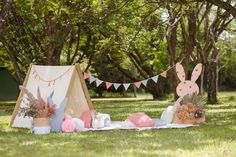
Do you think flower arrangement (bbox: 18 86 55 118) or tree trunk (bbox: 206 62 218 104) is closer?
flower arrangement (bbox: 18 86 55 118)

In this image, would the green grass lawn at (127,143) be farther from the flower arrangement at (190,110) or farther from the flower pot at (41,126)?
the flower arrangement at (190,110)

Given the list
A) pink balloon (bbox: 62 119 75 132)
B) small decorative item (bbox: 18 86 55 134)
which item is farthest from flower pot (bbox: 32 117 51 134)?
pink balloon (bbox: 62 119 75 132)

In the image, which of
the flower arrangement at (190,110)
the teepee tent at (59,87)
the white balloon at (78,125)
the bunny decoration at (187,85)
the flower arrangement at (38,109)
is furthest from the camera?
the teepee tent at (59,87)

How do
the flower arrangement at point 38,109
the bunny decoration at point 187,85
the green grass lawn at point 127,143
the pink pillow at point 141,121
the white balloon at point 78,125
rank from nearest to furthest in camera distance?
the green grass lawn at point 127,143 → the flower arrangement at point 38,109 → the white balloon at point 78,125 → the pink pillow at point 141,121 → the bunny decoration at point 187,85

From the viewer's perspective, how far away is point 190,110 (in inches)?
467

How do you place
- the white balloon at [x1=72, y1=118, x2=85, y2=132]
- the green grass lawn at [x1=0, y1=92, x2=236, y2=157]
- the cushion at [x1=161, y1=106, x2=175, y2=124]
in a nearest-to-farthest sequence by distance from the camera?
the green grass lawn at [x1=0, y1=92, x2=236, y2=157]
the white balloon at [x1=72, y1=118, x2=85, y2=132]
the cushion at [x1=161, y1=106, x2=175, y2=124]

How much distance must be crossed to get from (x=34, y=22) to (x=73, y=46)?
5.31 m

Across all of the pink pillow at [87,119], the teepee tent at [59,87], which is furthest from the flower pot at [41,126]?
the teepee tent at [59,87]

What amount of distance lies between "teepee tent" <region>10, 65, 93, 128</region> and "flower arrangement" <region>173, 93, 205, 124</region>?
2474 mm

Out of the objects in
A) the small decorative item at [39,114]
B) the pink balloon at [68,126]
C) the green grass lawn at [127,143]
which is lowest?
the green grass lawn at [127,143]

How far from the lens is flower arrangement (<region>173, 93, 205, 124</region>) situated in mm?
11932

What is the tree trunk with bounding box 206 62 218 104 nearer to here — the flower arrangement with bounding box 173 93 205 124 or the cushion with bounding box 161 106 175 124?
the flower arrangement with bounding box 173 93 205 124

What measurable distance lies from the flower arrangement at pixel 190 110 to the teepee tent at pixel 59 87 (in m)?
2.47

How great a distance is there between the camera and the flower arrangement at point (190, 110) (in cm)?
1193
